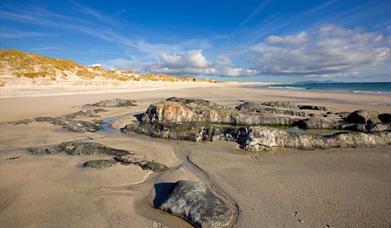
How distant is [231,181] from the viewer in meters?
4.10

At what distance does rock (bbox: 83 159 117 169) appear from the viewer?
471 centimetres

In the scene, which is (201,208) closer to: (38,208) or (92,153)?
(38,208)

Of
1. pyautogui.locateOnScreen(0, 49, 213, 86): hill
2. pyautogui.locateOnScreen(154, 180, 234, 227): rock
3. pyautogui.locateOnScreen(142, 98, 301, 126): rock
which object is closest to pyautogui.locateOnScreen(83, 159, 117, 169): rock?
pyautogui.locateOnScreen(154, 180, 234, 227): rock

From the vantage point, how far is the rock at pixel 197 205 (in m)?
2.90

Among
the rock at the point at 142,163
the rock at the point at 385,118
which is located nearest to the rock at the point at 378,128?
the rock at the point at 385,118

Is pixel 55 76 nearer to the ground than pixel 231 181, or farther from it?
farther from it

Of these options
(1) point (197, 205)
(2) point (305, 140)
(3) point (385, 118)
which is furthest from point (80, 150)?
(3) point (385, 118)

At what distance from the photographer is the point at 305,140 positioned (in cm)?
592

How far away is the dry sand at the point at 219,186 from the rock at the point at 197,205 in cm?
14

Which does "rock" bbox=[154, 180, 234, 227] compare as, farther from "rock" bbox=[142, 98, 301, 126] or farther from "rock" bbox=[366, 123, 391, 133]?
"rock" bbox=[366, 123, 391, 133]

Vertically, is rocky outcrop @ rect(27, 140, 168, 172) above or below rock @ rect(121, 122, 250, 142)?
below

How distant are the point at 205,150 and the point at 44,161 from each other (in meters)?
3.71

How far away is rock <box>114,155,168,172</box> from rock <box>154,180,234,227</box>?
46.4 inches

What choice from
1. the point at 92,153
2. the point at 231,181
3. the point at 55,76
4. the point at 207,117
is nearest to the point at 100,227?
the point at 231,181
